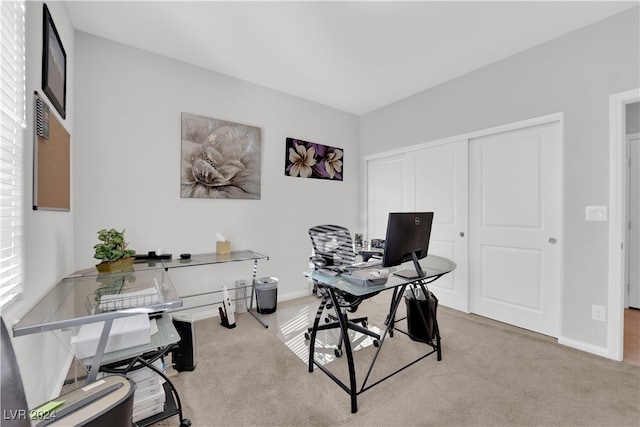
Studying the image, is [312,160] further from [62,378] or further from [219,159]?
[62,378]

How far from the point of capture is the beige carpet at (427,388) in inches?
62.7

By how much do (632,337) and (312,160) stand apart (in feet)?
12.6

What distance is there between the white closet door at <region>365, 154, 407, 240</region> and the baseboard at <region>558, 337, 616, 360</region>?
2.10m

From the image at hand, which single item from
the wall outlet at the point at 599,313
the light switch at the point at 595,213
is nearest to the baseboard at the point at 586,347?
the wall outlet at the point at 599,313

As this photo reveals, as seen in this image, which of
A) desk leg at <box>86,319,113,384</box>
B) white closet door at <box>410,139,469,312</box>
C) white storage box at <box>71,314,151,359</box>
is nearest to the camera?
desk leg at <box>86,319,113,384</box>

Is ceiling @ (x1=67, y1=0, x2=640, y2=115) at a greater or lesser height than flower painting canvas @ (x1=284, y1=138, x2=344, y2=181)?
greater

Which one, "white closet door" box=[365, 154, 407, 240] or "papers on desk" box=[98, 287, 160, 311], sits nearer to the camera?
"papers on desk" box=[98, 287, 160, 311]

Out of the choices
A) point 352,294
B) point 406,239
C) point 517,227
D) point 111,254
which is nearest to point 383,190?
point 517,227

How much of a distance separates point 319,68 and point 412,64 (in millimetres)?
1010

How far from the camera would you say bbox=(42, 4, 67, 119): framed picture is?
1.55 meters

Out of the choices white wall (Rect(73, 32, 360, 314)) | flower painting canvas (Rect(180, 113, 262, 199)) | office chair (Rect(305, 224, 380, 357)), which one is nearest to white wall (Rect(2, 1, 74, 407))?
white wall (Rect(73, 32, 360, 314))

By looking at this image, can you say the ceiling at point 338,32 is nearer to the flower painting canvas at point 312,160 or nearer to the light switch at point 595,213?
the flower painting canvas at point 312,160

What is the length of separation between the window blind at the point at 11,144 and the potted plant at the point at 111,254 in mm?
Result: 810

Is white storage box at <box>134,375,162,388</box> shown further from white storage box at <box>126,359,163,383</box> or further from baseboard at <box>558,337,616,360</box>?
baseboard at <box>558,337,616,360</box>
